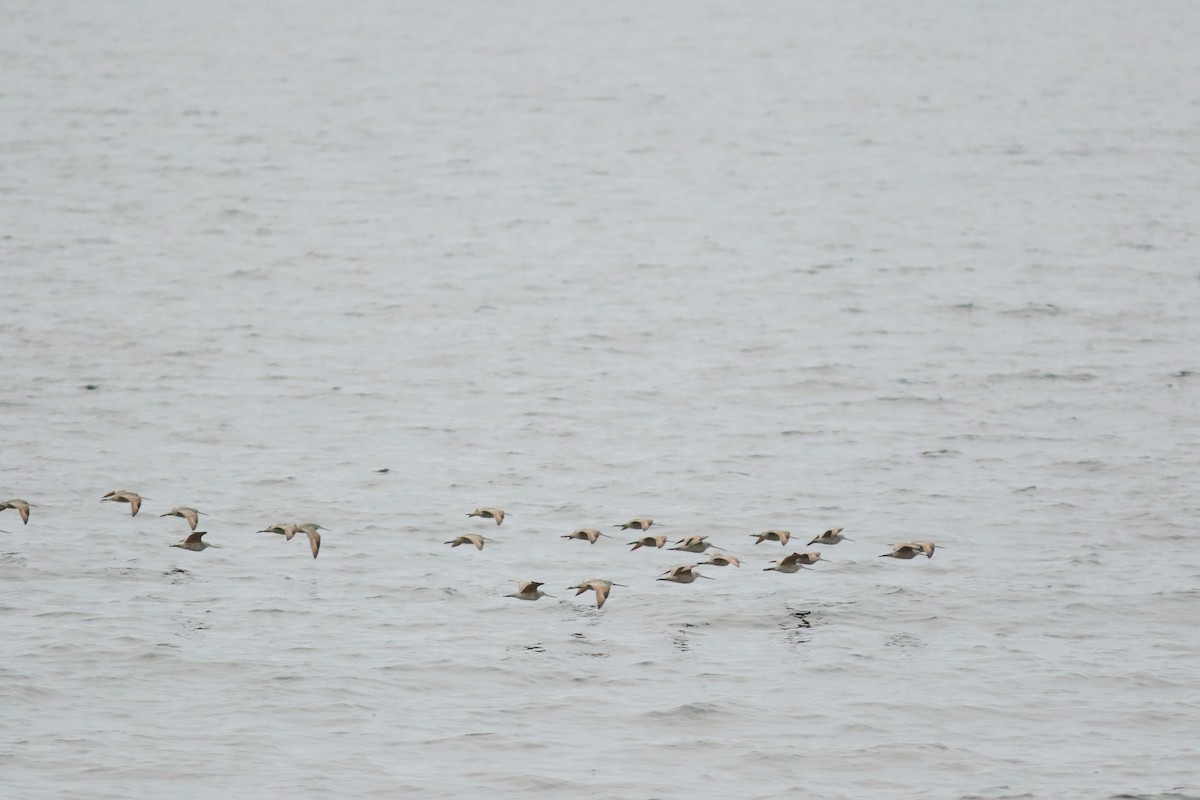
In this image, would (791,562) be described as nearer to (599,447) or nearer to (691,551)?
(691,551)

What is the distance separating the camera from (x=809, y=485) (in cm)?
3306

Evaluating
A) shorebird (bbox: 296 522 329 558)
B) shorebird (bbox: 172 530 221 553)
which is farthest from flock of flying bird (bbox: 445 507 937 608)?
shorebird (bbox: 172 530 221 553)

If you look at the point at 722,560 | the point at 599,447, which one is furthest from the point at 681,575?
the point at 599,447

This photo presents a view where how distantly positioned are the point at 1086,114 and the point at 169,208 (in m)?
43.7

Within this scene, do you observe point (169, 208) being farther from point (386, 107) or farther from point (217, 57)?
point (217, 57)

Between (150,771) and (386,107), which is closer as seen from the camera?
(150,771)

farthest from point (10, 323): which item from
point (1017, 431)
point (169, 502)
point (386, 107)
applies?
point (386, 107)

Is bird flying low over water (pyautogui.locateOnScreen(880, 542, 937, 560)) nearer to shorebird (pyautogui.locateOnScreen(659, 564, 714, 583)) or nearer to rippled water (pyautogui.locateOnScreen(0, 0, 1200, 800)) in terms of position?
rippled water (pyautogui.locateOnScreen(0, 0, 1200, 800))

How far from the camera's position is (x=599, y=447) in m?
36.1

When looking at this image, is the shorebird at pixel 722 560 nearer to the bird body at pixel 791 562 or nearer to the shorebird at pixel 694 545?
the shorebird at pixel 694 545

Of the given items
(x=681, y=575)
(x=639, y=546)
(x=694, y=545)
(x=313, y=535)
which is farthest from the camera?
(x=639, y=546)

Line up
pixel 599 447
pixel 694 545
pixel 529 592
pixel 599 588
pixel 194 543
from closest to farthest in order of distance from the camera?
pixel 599 588, pixel 529 592, pixel 194 543, pixel 694 545, pixel 599 447

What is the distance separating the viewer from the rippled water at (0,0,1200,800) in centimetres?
2172

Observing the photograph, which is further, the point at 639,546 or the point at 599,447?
the point at 599,447
